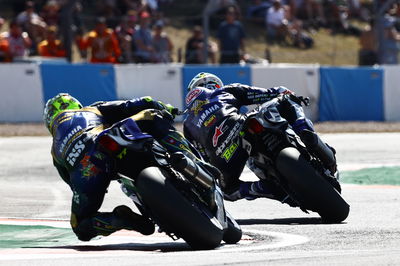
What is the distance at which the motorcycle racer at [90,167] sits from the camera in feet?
21.5

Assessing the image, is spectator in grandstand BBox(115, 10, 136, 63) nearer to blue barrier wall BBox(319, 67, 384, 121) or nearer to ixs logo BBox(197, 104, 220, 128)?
blue barrier wall BBox(319, 67, 384, 121)

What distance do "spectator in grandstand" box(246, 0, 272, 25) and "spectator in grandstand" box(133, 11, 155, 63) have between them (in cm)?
272

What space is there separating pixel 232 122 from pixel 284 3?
47.9 ft

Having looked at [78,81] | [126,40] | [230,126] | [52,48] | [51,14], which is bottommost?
[78,81]

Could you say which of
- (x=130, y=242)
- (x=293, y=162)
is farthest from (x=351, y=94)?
(x=130, y=242)

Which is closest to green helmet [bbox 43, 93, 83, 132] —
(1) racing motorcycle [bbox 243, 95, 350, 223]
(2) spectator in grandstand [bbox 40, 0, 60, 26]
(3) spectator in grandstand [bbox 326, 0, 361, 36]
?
(1) racing motorcycle [bbox 243, 95, 350, 223]

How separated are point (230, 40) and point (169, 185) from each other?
13.6 metres

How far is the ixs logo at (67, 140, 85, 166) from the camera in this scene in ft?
21.9

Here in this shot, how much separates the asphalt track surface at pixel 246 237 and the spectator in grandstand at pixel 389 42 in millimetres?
8159

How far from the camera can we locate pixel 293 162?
743 cm

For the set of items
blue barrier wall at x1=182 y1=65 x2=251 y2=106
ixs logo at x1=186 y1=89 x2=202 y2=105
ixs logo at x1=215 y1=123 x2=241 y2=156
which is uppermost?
ixs logo at x1=186 y1=89 x2=202 y2=105

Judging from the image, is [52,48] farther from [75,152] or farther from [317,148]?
[75,152]

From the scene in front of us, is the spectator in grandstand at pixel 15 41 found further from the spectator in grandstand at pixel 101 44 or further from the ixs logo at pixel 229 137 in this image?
the ixs logo at pixel 229 137

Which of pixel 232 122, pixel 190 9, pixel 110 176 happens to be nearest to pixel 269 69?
pixel 190 9
